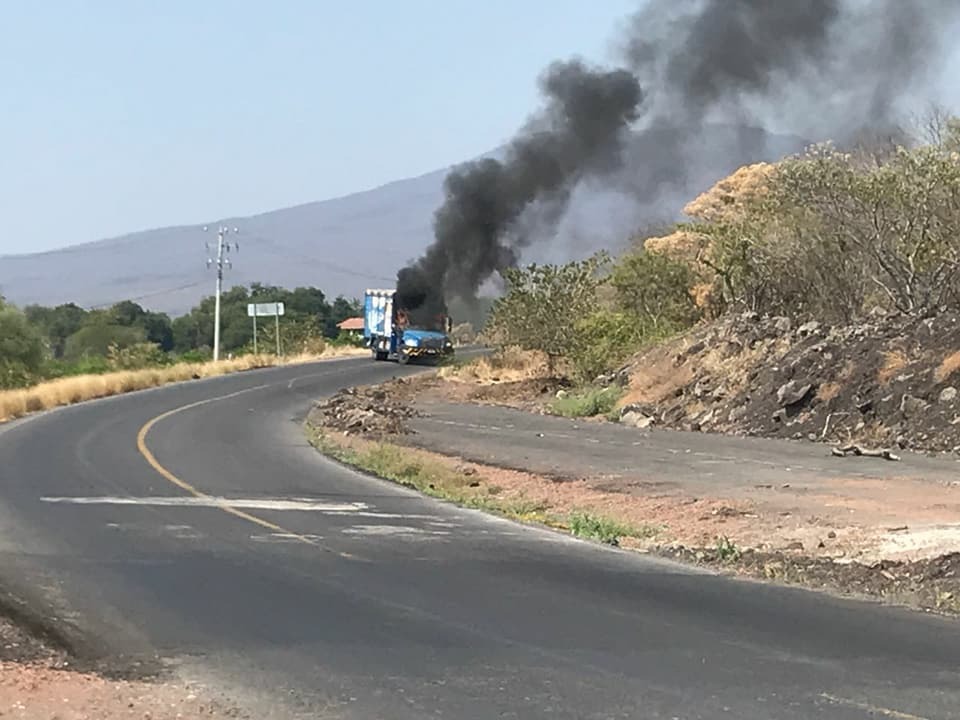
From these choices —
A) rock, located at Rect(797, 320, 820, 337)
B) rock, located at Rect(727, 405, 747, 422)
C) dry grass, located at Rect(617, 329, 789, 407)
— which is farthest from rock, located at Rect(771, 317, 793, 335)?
rock, located at Rect(727, 405, 747, 422)

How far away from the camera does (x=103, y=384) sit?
50.7m

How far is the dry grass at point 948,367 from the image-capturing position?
89.4ft

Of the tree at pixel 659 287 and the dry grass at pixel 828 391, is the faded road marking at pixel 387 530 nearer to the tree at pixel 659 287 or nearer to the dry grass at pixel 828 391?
the dry grass at pixel 828 391

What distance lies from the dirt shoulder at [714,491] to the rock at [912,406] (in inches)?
71.4

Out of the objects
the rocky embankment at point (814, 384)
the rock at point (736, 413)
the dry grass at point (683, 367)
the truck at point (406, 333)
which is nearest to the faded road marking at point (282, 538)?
the rocky embankment at point (814, 384)

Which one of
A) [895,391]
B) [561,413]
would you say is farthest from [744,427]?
[561,413]

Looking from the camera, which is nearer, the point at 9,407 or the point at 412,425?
the point at 412,425

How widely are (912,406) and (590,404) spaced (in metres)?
11.4

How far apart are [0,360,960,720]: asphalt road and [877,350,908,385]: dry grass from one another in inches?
525

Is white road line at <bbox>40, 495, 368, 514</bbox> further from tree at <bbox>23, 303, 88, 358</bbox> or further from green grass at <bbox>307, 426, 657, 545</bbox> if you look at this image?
tree at <bbox>23, 303, 88, 358</bbox>

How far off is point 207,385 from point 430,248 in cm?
1102

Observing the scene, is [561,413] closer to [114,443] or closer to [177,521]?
[114,443]

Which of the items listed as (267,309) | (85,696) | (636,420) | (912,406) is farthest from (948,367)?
(267,309)

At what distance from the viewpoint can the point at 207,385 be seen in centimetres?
5250
